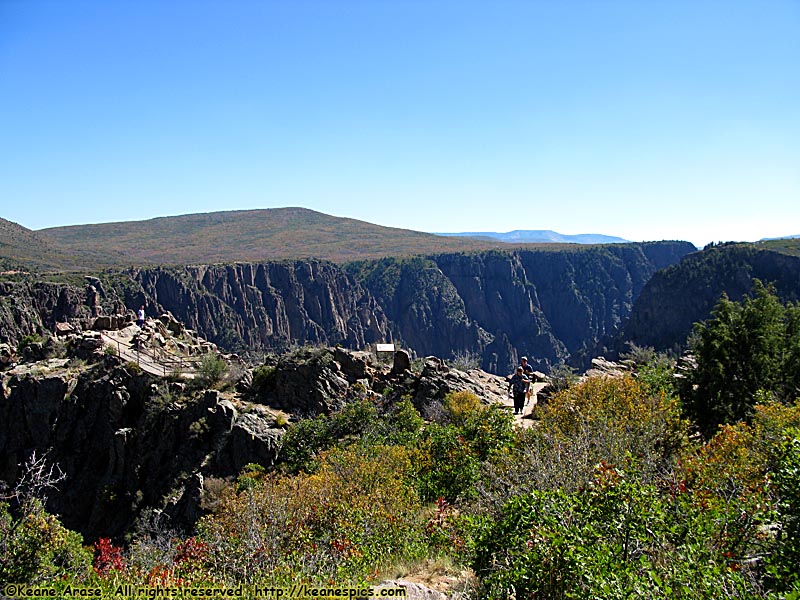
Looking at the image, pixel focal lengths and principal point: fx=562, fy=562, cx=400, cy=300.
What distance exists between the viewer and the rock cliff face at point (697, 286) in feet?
217

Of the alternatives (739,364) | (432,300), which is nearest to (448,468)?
(739,364)

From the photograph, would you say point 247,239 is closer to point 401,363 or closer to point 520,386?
point 401,363

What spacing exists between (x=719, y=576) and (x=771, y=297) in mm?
15976

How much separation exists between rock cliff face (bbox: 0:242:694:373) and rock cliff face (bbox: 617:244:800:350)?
12.9 meters

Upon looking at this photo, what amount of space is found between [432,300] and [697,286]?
196ft

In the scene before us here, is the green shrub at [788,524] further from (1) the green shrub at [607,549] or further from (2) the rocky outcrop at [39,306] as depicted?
(2) the rocky outcrop at [39,306]

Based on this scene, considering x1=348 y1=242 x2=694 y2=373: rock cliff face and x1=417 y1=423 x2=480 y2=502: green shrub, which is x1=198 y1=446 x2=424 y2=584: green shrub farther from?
x1=348 y1=242 x2=694 y2=373: rock cliff face

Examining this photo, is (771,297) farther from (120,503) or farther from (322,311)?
(322,311)

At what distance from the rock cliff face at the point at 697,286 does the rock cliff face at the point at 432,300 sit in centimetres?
1285

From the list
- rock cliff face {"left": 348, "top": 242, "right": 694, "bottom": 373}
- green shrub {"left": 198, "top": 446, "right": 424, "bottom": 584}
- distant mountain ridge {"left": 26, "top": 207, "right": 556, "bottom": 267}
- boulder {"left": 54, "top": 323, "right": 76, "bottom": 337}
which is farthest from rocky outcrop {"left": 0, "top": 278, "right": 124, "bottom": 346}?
rock cliff face {"left": 348, "top": 242, "right": 694, "bottom": 373}

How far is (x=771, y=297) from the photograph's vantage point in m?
17.8

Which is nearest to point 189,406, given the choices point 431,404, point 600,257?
point 431,404

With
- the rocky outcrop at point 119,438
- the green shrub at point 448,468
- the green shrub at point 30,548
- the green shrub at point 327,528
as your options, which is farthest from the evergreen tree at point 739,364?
the green shrub at point 30,548

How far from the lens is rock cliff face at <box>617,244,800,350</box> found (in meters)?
66.0
